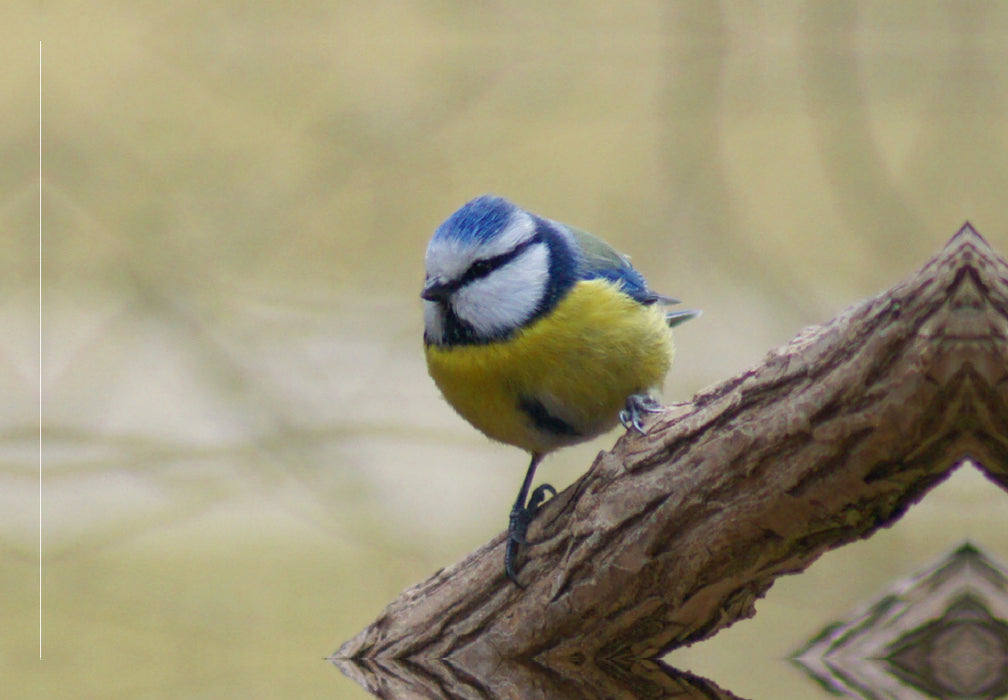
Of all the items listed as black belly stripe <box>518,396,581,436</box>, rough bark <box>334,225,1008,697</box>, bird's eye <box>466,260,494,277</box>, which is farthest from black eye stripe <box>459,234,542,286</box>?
rough bark <box>334,225,1008,697</box>

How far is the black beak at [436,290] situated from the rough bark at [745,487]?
28 centimetres

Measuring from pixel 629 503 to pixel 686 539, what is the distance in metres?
0.07

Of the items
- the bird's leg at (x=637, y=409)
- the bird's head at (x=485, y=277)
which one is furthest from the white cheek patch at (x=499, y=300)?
the bird's leg at (x=637, y=409)

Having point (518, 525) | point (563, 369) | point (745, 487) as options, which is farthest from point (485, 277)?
point (745, 487)

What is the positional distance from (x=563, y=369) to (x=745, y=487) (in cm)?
29

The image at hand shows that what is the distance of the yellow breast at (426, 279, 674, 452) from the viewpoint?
1.18 m

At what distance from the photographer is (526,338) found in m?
1.18

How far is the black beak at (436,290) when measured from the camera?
1185 millimetres

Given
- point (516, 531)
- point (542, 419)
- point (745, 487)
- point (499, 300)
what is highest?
point (499, 300)

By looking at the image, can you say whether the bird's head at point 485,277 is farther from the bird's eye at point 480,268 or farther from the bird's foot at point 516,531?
the bird's foot at point 516,531

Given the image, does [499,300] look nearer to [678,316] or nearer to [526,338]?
[526,338]

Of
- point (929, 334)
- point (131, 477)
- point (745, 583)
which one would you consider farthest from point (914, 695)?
point (131, 477)

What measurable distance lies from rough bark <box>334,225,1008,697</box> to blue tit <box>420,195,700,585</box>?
84 millimetres

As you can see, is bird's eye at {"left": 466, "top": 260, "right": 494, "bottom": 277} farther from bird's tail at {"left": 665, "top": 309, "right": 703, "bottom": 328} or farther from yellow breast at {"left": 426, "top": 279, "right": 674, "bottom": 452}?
bird's tail at {"left": 665, "top": 309, "right": 703, "bottom": 328}
